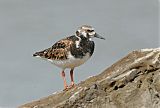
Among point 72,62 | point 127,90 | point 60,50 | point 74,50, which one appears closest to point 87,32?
point 74,50

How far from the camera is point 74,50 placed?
548 inches

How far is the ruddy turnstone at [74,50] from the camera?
13.9 m

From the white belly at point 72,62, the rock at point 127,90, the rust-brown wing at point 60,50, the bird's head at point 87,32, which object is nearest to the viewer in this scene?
the rock at point 127,90

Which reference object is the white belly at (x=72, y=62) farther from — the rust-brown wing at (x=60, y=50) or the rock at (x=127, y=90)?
the rock at (x=127, y=90)

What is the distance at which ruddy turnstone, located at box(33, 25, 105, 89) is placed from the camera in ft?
45.5

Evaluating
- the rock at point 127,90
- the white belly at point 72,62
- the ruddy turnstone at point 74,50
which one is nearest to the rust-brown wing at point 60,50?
the ruddy turnstone at point 74,50

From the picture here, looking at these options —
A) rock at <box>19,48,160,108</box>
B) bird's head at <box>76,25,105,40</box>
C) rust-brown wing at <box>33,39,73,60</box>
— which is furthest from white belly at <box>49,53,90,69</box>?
rock at <box>19,48,160,108</box>

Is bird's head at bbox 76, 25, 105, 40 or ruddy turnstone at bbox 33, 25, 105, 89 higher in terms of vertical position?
bird's head at bbox 76, 25, 105, 40

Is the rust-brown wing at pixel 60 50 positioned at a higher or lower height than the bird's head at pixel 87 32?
lower

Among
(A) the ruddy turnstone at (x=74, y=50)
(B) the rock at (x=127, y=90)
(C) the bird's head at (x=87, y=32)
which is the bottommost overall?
(B) the rock at (x=127, y=90)

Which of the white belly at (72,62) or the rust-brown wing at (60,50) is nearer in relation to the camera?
the white belly at (72,62)

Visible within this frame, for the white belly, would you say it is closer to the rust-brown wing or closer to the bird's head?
the rust-brown wing

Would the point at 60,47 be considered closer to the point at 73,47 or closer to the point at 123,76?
the point at 73,47

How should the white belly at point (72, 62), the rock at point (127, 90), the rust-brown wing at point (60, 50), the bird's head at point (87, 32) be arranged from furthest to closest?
the bird's head at point (87, 32) < the rust-brown wing at point (60, 50) < the white belly at point (72, 62) < the rock at point (127, 90)
